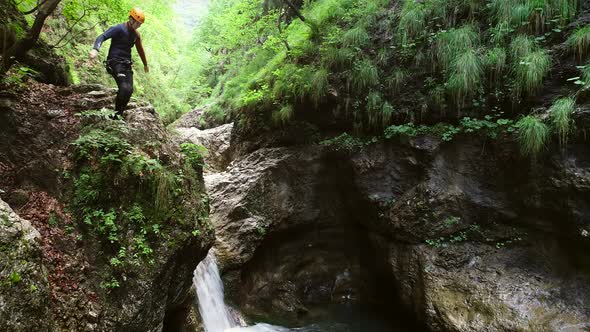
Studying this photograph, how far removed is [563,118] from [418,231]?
3.58m

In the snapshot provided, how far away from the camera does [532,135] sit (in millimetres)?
6734

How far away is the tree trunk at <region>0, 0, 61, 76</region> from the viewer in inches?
198

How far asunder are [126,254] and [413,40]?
26.8 ft

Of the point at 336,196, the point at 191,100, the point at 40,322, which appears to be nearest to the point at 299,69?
the point at 336,196

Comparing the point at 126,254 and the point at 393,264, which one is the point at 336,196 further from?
the point at 126,254

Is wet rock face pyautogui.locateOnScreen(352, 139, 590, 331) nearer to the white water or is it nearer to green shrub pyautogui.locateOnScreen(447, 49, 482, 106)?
green shrub pyautogui.locateOnScreen(447, 49, 482, 106)

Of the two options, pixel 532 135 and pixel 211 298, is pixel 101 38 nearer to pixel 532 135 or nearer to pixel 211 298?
pixel 211 298

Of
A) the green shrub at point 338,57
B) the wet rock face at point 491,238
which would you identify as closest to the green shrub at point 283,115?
the green shrub at point 338,57

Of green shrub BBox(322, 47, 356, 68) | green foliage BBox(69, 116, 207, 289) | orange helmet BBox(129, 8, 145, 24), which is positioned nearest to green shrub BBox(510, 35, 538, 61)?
green shrub BBox(322, 47, 356, 68)

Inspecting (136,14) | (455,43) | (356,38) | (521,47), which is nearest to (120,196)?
(136,14)

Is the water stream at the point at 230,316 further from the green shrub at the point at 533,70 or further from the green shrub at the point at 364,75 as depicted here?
the green shrub at the point at 533,70

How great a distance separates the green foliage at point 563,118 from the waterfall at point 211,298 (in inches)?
303

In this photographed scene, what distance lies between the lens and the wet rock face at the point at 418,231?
6633 millimetres

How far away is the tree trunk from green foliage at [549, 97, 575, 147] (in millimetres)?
8518
